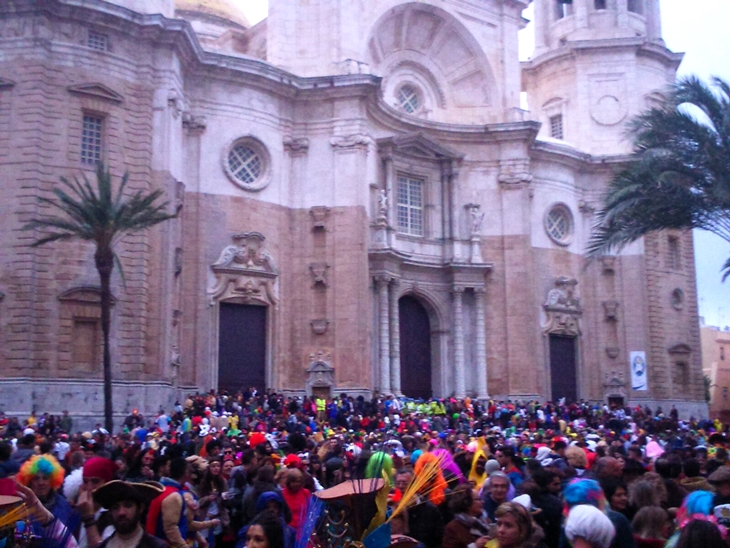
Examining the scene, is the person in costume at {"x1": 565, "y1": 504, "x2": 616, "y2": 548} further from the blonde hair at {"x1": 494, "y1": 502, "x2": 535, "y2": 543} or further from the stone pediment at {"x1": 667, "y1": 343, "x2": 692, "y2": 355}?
the stone pediment at {"x1": 667, "y1": 343, "x2": 692, "y2": 355}

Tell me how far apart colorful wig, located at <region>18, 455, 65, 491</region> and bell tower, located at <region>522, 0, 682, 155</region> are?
39.7 meters

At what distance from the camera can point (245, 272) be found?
31.8 m

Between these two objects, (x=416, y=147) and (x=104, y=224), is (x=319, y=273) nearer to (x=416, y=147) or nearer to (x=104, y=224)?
(x=416, y=147)

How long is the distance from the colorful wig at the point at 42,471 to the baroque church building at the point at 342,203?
18489 millimetres

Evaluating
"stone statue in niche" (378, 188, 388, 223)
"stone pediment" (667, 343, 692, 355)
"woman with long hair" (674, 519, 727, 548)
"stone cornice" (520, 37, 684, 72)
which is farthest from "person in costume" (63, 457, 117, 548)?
"stone cornice" (520, 37, 684, 72)

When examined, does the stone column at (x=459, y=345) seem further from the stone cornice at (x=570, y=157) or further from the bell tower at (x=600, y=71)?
the bell tower at (x=600, y=71)

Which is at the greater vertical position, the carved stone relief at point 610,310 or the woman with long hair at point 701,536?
the carved stone relief at point 610,310

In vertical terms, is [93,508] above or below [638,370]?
below

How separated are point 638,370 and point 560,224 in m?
7.66

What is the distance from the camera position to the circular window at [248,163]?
32406 millimetres

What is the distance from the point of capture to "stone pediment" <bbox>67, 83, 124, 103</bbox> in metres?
26.5

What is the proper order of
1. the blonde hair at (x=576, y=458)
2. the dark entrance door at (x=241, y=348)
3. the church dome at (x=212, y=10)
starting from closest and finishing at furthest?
the blonde hair at (x=576, y=458) < the dark entrance door at (x=241, y=348) < the church dome at (x=212, y=10)

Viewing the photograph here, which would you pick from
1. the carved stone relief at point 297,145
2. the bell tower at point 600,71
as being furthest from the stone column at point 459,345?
the bell tower at point 600,71

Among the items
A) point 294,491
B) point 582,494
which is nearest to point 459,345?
point 294,491
